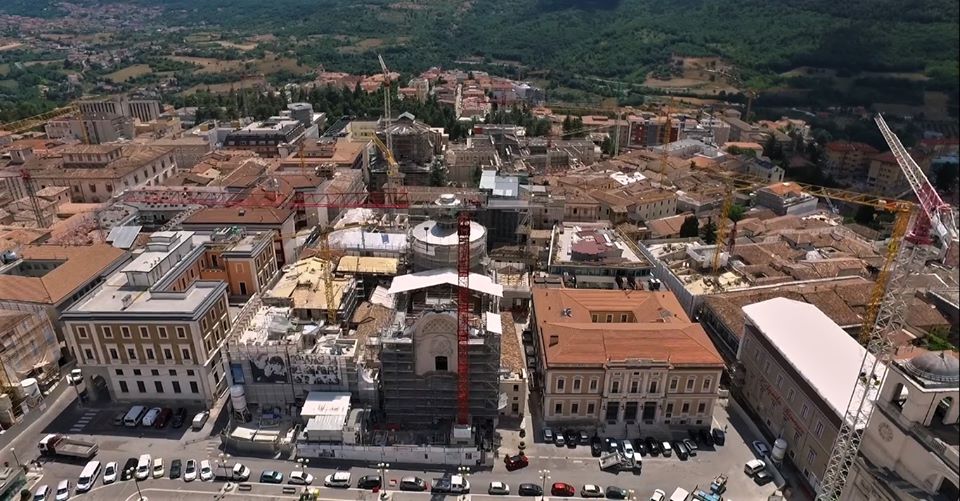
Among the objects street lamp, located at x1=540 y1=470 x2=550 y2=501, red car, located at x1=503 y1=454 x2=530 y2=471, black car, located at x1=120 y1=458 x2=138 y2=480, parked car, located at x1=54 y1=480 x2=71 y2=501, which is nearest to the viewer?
parked car, located at x1=54 y1=480 x2=71 y2=501

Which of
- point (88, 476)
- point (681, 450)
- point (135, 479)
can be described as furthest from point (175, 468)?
point (681, 450)

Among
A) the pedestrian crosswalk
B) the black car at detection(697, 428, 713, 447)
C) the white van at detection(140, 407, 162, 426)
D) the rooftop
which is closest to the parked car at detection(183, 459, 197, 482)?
the white van at detection(140, 407, 162, 426)

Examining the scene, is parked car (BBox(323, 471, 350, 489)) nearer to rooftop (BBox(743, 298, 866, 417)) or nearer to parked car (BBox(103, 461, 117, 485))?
parked car (BBox(103, 461, 117, 485))

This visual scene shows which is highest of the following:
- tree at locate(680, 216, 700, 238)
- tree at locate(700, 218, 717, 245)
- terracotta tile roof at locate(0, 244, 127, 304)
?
terracotta tile roof at locate(0, 244, 127, 304)

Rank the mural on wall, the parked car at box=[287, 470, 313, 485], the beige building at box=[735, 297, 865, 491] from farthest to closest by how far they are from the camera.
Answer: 1. the mural on wall
2. the parked car at box=[287, 470, 313, 485]
3. the beige building at box=[735, 297, 865, 491]

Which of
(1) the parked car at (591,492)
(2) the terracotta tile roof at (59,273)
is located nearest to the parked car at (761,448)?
(1) the parked car at (591,492)

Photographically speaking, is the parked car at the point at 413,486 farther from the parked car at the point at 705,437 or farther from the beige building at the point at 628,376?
the parked car at the point at 705,437
